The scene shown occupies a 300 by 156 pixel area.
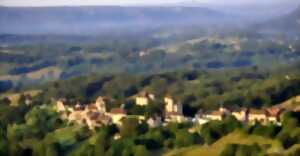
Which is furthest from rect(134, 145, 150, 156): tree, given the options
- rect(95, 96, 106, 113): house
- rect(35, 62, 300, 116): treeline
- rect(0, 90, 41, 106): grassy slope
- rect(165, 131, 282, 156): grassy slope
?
rect(0, 90, 41, 106): grassy slope

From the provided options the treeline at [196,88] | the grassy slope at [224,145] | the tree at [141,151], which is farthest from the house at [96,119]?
the grassy slope at [224,145]

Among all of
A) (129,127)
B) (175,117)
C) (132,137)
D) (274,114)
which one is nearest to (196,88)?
(175,117)

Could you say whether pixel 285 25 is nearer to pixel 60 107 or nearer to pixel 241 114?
pixel 60 107

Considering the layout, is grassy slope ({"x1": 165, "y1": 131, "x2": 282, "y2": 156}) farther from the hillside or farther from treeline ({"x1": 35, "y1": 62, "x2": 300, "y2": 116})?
the hillside

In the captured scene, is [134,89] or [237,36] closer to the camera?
[134,89]

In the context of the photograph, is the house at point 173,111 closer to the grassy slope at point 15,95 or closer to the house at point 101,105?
the house at point 101,105

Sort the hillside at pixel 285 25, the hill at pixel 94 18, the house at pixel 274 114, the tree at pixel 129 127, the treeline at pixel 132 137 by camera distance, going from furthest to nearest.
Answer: the hill at pixel 94 18 → the hillside at pixel 285 25 → the house at pixel 274 114 → the tree at pixel 129 127 → the treeline at pixel 132 137

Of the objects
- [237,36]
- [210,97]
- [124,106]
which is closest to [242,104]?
[210,97]

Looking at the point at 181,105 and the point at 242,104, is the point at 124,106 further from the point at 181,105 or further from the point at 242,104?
the point at 242,104
